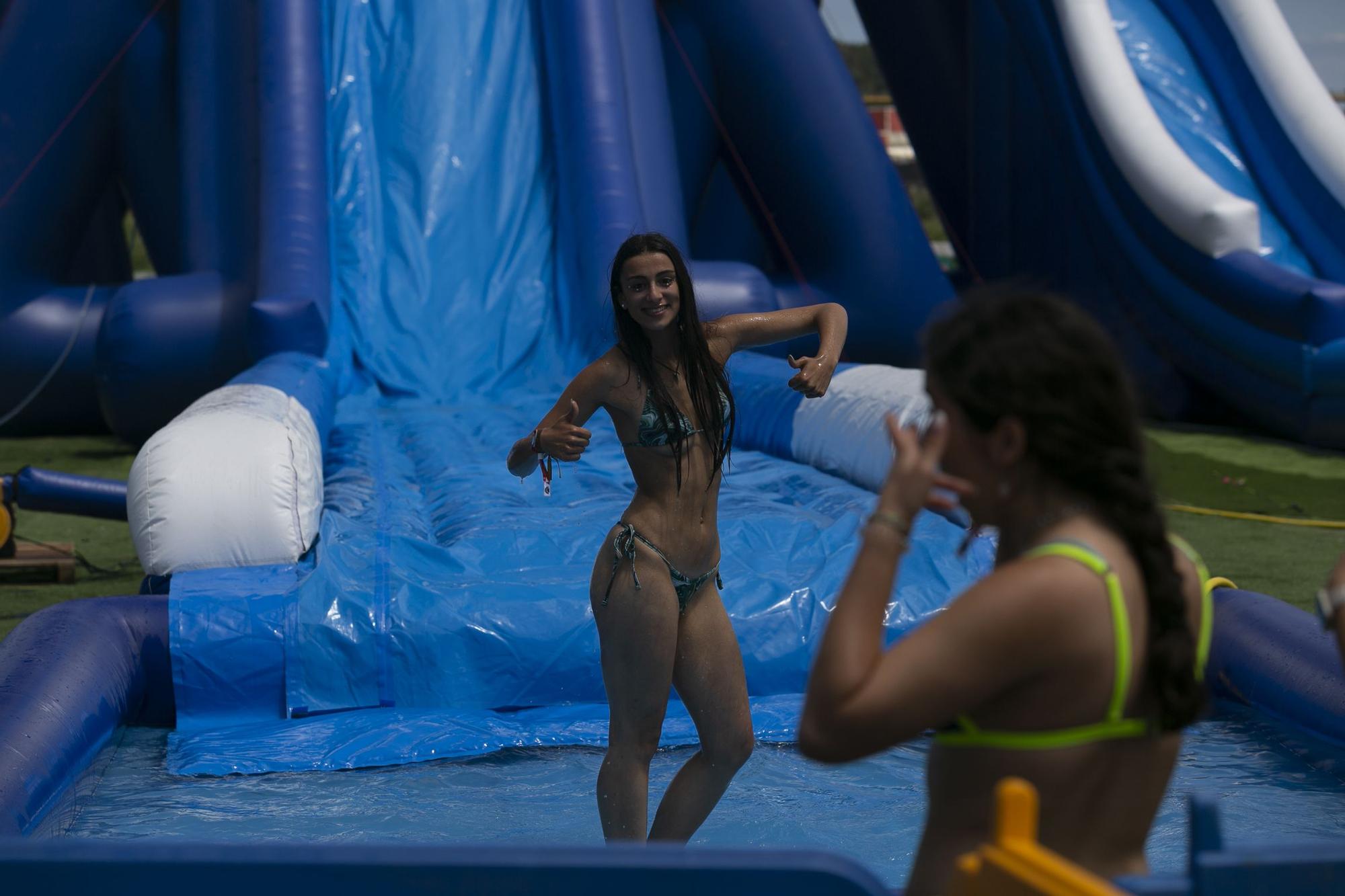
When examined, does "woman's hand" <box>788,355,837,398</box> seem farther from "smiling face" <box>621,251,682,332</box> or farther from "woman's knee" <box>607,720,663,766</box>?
"woman's knee" <box>607,720,663,766</box>

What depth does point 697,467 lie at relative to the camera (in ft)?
8.46

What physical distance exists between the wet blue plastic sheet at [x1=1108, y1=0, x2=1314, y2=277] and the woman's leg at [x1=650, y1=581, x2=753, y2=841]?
18.2 ft

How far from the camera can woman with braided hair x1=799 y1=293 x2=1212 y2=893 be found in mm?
1182

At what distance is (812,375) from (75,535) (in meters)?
4.21

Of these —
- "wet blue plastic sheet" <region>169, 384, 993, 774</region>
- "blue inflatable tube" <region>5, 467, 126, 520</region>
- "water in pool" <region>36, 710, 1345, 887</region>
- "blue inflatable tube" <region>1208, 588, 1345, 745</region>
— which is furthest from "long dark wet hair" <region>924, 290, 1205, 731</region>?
"blue inflatable tube" <region>5, 467, 126, 520</region>

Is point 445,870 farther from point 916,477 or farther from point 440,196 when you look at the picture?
point 440,196

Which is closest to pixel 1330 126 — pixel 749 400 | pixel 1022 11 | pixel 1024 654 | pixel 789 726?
pixel 1022 11

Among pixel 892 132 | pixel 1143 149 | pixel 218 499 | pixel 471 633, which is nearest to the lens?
pixel 471 633

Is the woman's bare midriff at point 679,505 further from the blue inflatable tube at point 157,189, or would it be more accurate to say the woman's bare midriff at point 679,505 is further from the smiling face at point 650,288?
the blue inflatable tube at point 157,189

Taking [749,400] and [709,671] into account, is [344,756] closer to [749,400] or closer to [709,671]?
[709,671]

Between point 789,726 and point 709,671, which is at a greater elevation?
point 709,671

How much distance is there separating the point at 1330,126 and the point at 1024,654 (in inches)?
273

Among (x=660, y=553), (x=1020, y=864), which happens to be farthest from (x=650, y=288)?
(x=1020, y=864)

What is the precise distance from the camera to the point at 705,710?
2562 millimetres
